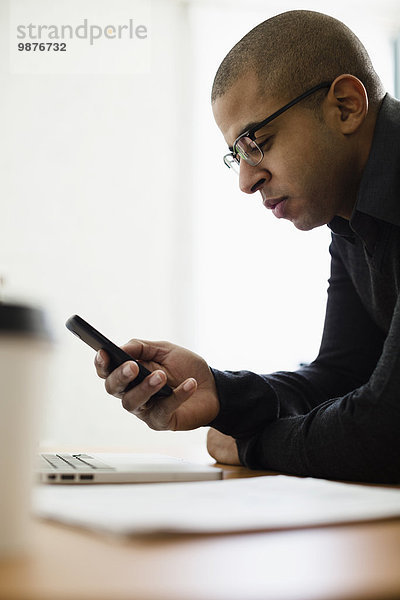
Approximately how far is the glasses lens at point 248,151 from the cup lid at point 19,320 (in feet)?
3.28

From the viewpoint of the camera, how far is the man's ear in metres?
1.26

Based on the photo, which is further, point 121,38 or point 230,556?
point 121,38

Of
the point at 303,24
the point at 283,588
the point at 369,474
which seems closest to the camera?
the point at 283,588

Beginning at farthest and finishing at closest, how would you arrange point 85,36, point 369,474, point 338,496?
→ point 85,36 < point 369,474 < point 338,496

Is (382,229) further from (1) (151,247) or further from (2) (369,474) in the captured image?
(1) (151,247)

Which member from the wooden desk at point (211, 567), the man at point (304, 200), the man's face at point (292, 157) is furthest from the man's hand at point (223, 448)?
the wooden desk at point (211, 567)

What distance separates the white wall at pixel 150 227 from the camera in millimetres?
3369

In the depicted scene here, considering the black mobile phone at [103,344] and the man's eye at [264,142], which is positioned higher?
the man's eye at [264,142]

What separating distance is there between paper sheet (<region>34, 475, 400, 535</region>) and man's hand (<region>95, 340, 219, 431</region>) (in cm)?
30

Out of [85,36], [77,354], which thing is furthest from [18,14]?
[77,354]

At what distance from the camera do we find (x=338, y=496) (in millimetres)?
595

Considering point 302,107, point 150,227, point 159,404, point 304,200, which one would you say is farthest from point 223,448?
point 150,227

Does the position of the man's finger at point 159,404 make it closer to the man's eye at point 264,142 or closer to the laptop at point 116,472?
the laptop at point 116,472

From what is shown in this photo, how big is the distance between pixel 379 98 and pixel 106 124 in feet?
7.73
